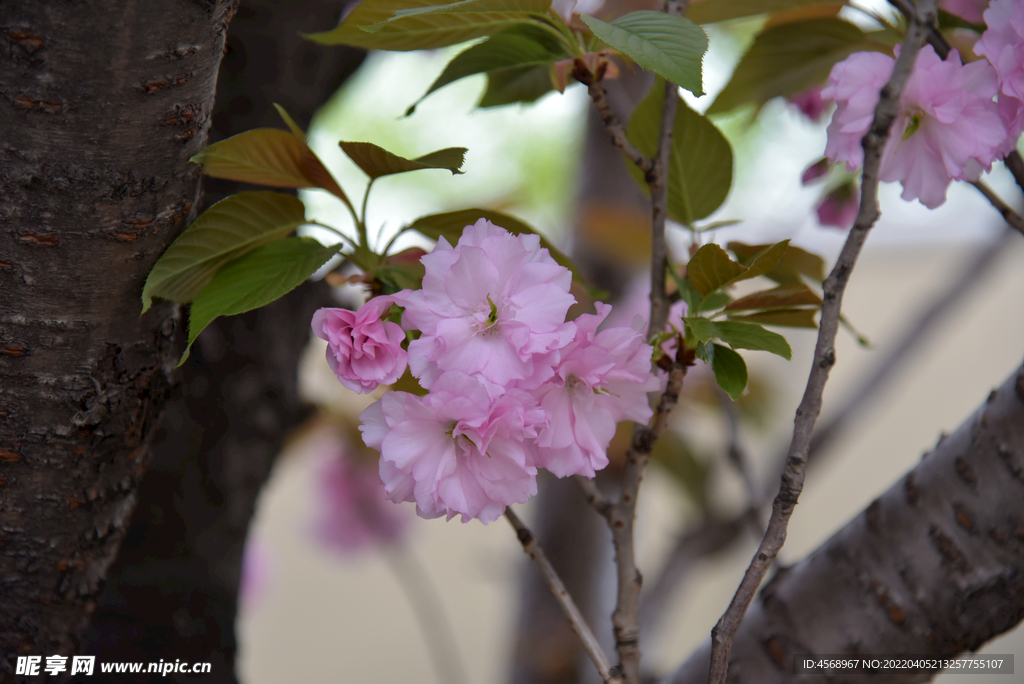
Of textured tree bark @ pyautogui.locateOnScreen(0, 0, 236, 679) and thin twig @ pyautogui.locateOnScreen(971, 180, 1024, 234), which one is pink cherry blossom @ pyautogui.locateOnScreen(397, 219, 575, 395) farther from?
thin twig @ pyautogui.locateOnScreen(971, 180, 1024, 234)

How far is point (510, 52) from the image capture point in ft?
1.18

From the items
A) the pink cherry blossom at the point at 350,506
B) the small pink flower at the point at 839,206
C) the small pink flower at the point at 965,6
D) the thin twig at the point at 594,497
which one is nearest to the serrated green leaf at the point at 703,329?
the thin twig at the point at 594,497

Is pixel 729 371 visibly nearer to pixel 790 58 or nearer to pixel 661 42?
pixel 661 42

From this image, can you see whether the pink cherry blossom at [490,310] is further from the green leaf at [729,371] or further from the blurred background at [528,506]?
the blurred background at [528,506]

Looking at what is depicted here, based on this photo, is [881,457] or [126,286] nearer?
[126,286]

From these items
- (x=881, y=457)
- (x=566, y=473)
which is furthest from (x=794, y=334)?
(x=566, y=473)

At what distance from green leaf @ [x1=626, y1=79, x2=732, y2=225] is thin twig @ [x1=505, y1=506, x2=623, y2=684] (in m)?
0.22

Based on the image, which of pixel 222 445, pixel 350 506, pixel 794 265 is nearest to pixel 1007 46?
pixel 794 265

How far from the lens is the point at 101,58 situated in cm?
28

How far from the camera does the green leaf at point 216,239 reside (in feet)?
1.06

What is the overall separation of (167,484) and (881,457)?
2.77 metres

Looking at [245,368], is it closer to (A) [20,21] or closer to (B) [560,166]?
(A) [20,21]

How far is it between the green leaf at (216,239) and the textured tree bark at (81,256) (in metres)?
0.02

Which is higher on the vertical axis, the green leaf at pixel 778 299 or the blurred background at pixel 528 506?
the green leaf at pixel 778 299
